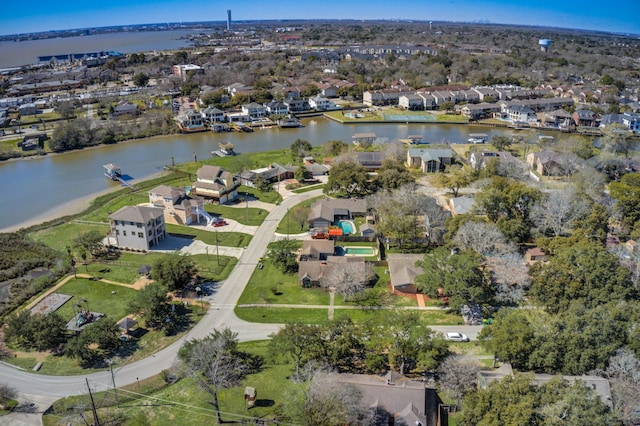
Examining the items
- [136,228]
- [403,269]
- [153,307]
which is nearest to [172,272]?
[153,307]

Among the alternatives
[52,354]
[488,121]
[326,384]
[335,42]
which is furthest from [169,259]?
[335,42]

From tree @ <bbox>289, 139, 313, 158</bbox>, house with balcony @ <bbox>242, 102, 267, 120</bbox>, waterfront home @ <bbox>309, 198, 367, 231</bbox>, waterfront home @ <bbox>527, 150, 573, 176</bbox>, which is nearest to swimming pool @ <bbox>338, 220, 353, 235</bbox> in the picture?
waterfront home @ <bbox>309, 198, 367, 231</bbox>

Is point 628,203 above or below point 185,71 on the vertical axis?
below

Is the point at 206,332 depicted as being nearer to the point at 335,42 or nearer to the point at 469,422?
the point at 469,422

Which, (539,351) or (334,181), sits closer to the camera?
(539,351)

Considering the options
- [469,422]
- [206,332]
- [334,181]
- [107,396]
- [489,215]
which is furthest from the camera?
[334,181]

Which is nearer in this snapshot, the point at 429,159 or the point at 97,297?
the point at 97,297

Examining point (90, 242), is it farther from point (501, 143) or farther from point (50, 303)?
point (501, 143)
